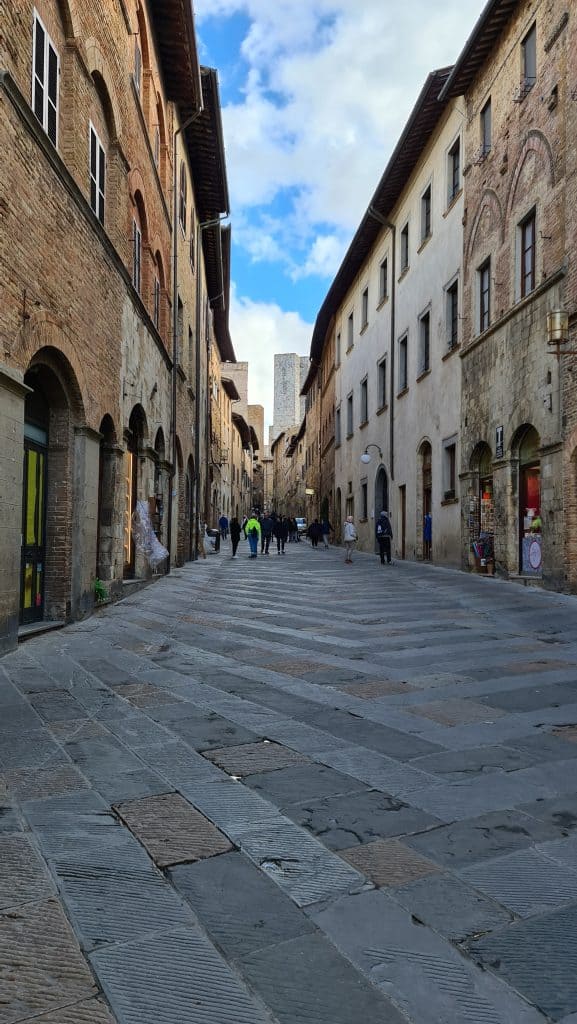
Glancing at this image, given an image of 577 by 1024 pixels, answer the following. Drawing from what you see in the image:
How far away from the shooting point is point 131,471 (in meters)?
13.9

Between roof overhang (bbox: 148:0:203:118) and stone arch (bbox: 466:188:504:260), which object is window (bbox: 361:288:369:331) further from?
roof overhang (bbox: 148:0:203:118)

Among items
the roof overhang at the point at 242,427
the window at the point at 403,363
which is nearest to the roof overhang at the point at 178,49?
the window at the point at 403,363

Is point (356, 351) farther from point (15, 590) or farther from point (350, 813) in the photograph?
point (350, 813)

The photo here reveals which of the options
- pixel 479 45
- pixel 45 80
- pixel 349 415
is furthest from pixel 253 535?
pixel 45 80

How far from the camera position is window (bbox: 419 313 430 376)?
22422 mm

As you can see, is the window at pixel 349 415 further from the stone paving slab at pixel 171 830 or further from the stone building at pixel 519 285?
the stone paving slab at pixel 171 830

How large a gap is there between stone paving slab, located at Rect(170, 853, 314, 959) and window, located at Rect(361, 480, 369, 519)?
2706 cm

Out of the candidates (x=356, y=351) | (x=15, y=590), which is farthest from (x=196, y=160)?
(x=15, y=590)

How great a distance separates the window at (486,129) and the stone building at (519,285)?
0.11ft

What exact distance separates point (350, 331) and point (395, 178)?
10.5 metres

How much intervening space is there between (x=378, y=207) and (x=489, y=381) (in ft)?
38.7

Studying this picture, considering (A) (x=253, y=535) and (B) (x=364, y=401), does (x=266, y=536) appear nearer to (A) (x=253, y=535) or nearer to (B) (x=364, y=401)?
(A) (x=253, y=535)

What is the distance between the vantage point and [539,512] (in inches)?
567

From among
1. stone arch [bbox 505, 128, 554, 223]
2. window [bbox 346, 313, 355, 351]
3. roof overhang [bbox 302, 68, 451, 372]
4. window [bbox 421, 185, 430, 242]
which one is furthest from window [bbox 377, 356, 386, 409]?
stone arch [bbox 505, 128, 554, 223]
